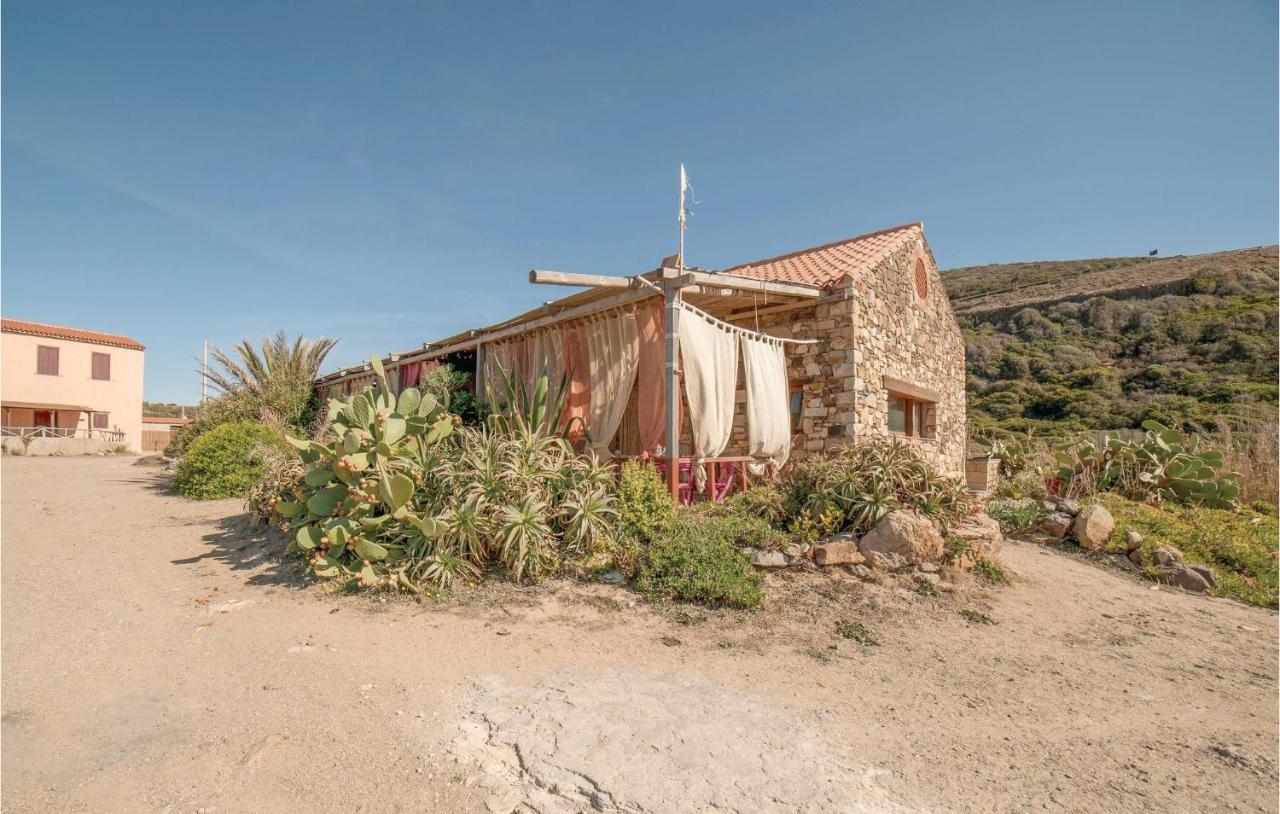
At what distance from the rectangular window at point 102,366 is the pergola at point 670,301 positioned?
24625 millimetres

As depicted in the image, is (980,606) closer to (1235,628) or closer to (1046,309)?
(1235,628)

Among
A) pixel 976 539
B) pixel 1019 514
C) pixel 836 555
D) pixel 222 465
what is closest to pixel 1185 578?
pixel 1019 514

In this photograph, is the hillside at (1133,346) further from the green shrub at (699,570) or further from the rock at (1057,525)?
the green shrub at (699,570)

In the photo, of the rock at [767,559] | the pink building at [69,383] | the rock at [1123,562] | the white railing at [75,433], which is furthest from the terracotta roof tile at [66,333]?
the rock at [1123,562]

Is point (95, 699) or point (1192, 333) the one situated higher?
point (1192, 333)

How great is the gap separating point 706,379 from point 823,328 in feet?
8.60

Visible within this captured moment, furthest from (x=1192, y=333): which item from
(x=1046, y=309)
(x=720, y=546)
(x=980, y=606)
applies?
(x=720, y=546)

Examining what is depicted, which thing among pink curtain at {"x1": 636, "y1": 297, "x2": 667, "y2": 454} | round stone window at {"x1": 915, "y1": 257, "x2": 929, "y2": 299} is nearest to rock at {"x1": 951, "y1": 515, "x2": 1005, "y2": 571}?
pink curtain at {"x1": 636, "y1": 297, "x2": 667, "y2": 454}

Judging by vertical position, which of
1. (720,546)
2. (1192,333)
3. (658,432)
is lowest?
(720,546)

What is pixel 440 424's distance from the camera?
19.6 feet

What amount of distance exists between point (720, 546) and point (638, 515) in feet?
2.75

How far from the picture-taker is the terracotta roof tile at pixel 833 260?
8.85 m

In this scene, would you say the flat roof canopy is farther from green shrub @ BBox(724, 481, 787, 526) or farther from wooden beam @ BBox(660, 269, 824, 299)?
green shrub @ BBox(724, 481, 787, 526)

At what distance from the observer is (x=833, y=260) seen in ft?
31.9
